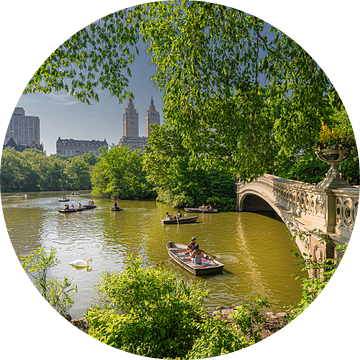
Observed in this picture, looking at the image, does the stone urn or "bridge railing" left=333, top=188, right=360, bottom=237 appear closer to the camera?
"bridge railing" left=333, top=188, right=360, bottom=237

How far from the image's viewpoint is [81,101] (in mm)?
5531

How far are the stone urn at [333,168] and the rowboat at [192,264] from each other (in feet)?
18.1

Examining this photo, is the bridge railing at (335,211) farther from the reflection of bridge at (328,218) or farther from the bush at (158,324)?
the bush at (158,324)

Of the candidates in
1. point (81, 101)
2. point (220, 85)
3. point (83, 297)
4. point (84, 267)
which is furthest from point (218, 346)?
point (84, 267)

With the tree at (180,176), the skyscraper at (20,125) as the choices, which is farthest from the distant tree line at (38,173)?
the tree at (180,176)

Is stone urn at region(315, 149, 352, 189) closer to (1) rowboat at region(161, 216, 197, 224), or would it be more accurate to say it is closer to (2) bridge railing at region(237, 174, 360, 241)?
(2) bridge railing at region(237, 174, 360, 241)

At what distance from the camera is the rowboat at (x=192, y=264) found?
9.72 meters

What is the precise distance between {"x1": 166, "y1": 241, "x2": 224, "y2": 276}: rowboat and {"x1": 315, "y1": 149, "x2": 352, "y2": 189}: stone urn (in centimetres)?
552

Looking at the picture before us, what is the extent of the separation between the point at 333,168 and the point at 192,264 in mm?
6424

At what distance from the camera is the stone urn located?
5.20 meters

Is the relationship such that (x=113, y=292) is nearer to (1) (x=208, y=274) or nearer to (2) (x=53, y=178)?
(1) (x=208, y=274)

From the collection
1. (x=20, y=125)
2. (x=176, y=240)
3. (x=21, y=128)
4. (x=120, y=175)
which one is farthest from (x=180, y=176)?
(x=120, y=175)

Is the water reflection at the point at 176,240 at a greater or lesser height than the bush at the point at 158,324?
lesser

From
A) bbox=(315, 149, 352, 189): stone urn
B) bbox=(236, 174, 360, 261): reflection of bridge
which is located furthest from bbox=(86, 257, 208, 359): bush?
bbox=(315, 149, 352, 189): stone urn
